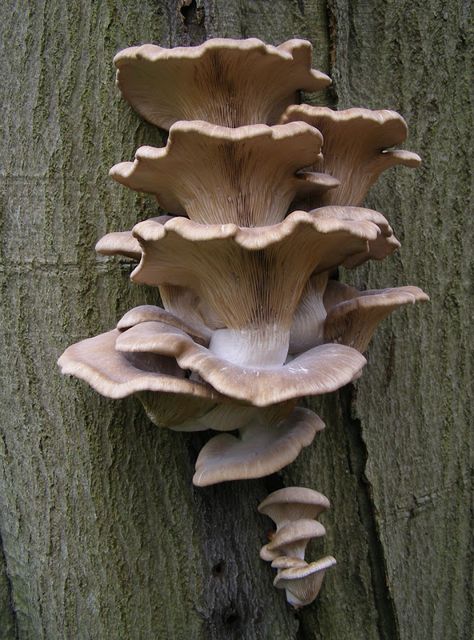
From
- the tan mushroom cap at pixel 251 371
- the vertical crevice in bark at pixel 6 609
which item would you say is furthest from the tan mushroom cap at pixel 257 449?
the vertical crevice in bark at pixel 6 609

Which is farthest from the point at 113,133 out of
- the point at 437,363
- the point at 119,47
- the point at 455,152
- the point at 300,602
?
the point at 300,602

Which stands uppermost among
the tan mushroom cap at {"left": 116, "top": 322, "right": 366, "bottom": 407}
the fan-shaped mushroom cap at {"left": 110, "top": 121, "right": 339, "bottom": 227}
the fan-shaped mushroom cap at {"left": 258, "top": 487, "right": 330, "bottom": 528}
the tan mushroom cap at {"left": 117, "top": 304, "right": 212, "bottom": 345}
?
the fan-shaped mushroom cap at {"left": 110, "top": 121, "right": 339, "bottom": 227}

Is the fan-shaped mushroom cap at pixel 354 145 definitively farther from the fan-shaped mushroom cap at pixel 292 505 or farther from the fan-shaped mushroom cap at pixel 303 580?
the fan-shaped mushroom cap at pixel 303 580

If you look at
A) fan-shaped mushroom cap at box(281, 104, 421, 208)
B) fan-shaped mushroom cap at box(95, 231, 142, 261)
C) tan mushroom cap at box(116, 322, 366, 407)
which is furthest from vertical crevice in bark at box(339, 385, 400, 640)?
fan-shaped mushroom cap at box(95, 231, 142, 261)

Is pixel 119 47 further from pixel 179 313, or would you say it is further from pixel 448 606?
pixel 448 606

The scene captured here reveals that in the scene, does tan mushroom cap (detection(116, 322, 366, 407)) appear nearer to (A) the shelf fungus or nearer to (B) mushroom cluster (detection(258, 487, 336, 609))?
(A) the shelf fungus

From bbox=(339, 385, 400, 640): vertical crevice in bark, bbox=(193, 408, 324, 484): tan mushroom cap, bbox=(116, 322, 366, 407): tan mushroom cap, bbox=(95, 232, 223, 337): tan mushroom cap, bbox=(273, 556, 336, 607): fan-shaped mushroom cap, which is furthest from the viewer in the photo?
bbox=(339, 385, 400, 640): vertical crevice in bark
